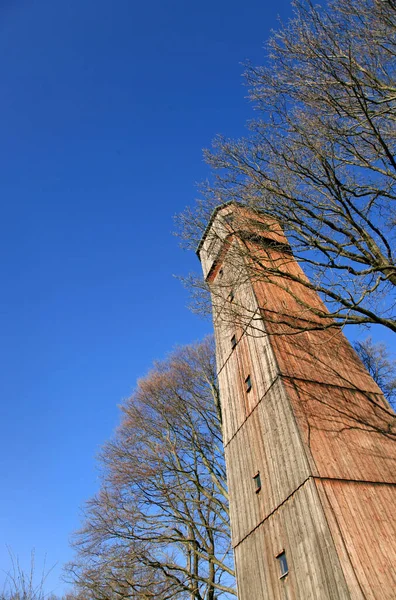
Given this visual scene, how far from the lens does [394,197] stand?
7148 mm

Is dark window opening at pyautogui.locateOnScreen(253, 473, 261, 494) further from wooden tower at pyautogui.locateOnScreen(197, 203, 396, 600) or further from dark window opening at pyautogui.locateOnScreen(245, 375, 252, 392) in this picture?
dark window opening at pyautogui.locateOnScreen(245, 375, 252, 392)

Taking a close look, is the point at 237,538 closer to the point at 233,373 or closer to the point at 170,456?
the point at 233,373

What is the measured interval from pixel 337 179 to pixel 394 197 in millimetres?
1101

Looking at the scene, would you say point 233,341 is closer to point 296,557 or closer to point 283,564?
point 283,564

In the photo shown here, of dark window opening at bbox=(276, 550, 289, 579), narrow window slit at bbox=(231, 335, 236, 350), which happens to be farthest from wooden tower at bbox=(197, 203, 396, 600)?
Result: narrow window slit at bbox=(231, 335, 236, 350)

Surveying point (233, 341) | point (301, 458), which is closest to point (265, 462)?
point (301, 458)

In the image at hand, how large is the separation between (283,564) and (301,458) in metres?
1.86

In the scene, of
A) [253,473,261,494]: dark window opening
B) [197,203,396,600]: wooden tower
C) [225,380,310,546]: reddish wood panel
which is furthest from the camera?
[253,473,261,494]: dark window opening

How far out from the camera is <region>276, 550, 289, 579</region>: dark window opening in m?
7.05

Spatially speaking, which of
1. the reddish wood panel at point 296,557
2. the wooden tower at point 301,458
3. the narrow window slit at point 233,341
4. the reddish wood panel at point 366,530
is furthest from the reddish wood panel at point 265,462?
the narrow window slit at point 233,341

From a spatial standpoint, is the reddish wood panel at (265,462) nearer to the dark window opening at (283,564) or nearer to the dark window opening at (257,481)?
the dark window opening at (257,481)

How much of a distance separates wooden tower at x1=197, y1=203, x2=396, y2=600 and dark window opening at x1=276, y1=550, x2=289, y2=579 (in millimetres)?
15

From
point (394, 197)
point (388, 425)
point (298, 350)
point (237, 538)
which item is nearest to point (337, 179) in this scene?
point (394, 197)

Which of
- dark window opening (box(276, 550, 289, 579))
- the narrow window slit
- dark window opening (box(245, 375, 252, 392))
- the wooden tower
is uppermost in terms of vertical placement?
the narrow window slit
